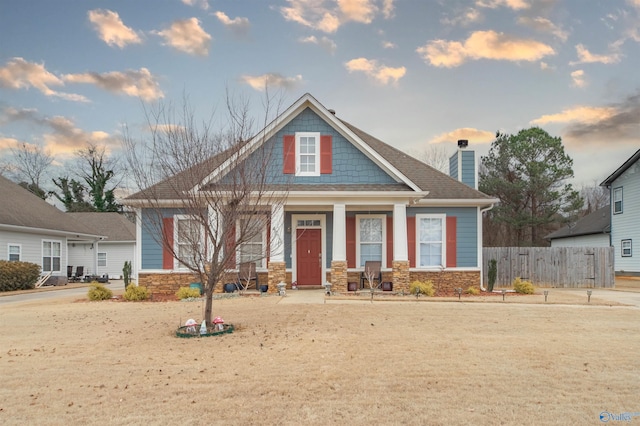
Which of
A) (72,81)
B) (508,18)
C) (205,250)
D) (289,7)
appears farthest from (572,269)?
(72,81)

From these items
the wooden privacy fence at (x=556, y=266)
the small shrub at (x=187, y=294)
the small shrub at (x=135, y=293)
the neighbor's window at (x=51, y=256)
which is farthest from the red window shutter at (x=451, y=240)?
the neighbor's window at (x=51, y=256)

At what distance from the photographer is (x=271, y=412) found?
16.9 ft

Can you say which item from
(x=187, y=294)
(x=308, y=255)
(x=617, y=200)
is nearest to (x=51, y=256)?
(x=187, y=294)

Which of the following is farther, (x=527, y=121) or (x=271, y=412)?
(x=527, y=121)

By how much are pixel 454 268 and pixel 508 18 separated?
9.67m

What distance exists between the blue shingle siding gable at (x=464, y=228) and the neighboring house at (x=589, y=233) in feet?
59.7

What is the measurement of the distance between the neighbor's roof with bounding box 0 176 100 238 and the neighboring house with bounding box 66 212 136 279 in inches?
73.0

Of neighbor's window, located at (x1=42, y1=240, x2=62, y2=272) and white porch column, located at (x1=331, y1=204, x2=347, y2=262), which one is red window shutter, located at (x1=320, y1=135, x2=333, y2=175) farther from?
neighbor's window, located at (x1=42, y1=240, x2=62, y2=272)

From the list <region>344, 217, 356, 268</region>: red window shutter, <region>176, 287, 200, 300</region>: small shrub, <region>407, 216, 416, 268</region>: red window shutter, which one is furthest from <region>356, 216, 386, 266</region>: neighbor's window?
<region>176, 287, 200, 300</region>: small shrub

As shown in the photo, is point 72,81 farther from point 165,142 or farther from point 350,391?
point 350,391

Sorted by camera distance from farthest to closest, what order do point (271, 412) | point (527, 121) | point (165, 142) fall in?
point (527, 121)
point (165, 142)
point (271, 412)

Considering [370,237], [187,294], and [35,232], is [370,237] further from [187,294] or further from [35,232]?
[35,232]

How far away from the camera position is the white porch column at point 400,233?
16.4 meters

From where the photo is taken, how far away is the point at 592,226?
3406cm
